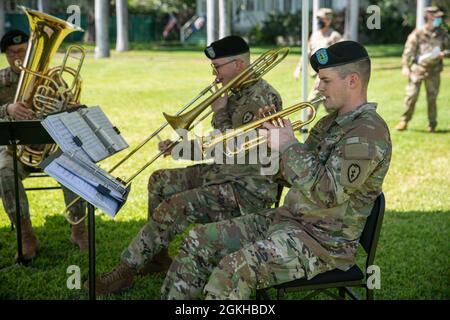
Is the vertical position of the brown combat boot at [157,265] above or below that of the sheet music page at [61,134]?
below

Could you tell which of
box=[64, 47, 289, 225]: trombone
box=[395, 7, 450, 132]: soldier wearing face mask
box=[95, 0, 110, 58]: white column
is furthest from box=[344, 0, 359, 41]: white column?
box=[64, 47, 289, 225]: trombone

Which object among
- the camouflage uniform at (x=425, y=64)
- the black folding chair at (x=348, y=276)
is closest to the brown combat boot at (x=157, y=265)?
the black folding chair at (x=348, y=276)

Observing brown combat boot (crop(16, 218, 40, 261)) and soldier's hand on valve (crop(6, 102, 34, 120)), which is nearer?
soldier's hand on valve (crop(6, 102, 34, 120))

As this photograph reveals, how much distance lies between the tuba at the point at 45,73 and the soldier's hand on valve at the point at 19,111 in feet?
0.14

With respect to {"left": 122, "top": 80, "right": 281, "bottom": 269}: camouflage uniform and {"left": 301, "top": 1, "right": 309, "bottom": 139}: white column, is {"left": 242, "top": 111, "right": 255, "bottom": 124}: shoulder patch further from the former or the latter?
{"left": 301, "top": 1, "right": 309, "bottom": 139}: white column

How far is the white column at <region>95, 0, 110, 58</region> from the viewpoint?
65.7 feet

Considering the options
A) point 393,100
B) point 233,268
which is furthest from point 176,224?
point 393,100

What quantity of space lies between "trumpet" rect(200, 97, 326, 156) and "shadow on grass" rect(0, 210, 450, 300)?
1.09 m

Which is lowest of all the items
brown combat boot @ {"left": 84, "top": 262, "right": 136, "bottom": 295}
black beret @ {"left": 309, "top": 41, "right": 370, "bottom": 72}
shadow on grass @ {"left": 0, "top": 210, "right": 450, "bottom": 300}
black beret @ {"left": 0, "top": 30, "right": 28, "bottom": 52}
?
shadow on grass @ {"left": 0, "top": 210, "right": 450, "bottom": 300}

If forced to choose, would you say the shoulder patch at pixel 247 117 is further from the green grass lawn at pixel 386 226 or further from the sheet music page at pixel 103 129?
the green grass lawn at pixel 386 226

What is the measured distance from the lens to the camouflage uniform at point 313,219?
104 inches

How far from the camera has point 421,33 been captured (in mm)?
8992

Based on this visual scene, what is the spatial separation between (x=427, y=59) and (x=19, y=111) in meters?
6.59

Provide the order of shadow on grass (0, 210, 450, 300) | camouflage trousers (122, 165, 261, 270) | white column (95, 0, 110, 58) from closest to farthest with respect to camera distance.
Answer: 1. camouflage trousers (122, 165, 261, 270)
2. shadow on grass (0, 210, 450, 300)
3. white column (95, 0, 110, 58)
